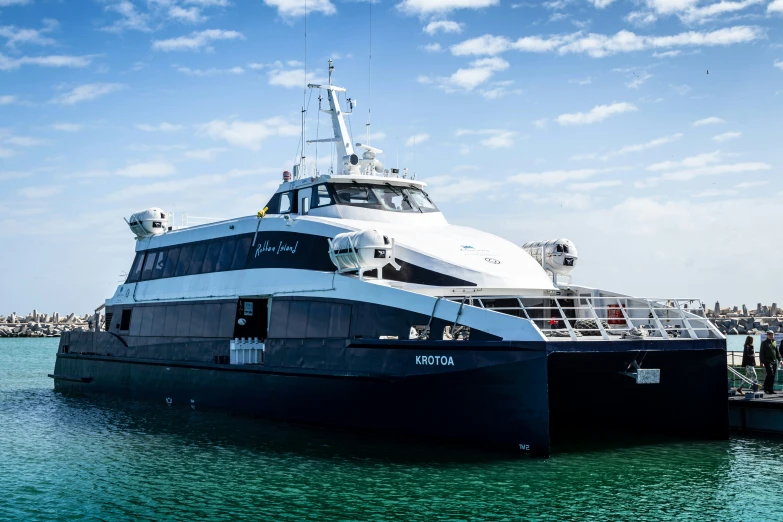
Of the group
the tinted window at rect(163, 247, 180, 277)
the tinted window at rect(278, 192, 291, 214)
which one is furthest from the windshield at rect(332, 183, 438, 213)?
the tinted window at rect(163, 247, 180, 277)

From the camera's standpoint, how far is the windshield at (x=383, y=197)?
1877cm

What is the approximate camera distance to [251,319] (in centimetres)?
1941

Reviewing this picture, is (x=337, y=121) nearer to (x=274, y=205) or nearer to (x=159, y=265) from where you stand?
(x=274, y=205)

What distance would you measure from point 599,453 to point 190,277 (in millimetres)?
11946

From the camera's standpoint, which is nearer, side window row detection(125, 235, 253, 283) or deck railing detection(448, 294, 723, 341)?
deck railing detection(448, 294, 723, 341)

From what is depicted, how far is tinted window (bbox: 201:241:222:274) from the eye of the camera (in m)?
20.8

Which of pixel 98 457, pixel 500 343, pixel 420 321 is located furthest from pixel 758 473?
pixel 98 457

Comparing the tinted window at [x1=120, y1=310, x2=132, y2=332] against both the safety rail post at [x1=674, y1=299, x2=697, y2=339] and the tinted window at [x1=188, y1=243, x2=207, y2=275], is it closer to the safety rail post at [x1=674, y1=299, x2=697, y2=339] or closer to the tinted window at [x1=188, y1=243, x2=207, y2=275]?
the tinted window at [x1=188, y1=243, x2=207, y2=275]

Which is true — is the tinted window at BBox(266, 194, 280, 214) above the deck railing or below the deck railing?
above

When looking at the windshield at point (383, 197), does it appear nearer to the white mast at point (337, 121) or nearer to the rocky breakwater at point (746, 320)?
the white mast at point (337, 121)

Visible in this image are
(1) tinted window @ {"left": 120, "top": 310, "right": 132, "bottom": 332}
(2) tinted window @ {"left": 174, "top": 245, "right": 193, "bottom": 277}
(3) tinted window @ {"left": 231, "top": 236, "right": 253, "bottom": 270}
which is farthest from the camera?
(1) tinted window @ {"left": 120, "top": 310, "right": 132, "bottom": 332}

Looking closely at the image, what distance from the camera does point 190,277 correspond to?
71.7 ft

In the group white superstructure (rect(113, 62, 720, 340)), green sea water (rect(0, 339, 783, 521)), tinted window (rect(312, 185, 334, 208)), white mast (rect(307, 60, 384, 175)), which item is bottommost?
green sea water (rect(0, 339, 783, 521))

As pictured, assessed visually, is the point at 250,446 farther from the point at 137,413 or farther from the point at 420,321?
the point at 137,413
